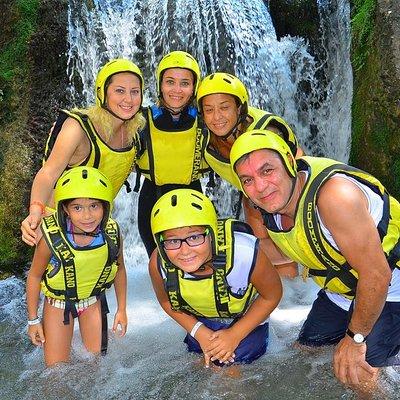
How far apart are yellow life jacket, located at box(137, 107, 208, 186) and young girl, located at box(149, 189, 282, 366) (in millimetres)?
1132

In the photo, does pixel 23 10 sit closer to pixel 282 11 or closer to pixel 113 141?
pixel 282 11

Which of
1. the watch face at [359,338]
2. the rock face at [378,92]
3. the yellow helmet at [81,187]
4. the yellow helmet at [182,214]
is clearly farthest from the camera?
the rock face at [378,92]

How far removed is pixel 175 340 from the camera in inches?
194

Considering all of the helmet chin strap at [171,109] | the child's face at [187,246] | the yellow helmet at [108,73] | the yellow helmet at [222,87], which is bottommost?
the child's face at [187,246]

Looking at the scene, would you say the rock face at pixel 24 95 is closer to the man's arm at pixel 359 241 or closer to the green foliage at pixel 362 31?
the green foliage at pixel 362 31

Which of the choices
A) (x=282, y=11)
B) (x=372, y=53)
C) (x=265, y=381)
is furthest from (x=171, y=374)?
(x=282, y=11)

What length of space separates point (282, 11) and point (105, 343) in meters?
6.56

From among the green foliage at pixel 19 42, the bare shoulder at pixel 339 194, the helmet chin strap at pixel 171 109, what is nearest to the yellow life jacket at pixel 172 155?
the helmet chin strap at pixel 171 109

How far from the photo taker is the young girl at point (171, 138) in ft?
14.7

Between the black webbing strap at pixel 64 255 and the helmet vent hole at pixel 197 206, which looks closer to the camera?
the helmet vent hole at pixel 197 206

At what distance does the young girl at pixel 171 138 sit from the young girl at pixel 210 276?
1130 mm

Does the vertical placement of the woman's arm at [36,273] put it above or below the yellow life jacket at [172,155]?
below

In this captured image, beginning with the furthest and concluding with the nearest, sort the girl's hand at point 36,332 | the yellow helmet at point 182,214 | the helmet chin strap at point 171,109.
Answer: the helmet chin strap at point 171,109 → the girl's hand at point 36,332 → the yellow helmet at point 182,214

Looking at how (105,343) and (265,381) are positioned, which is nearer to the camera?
(265,381)
